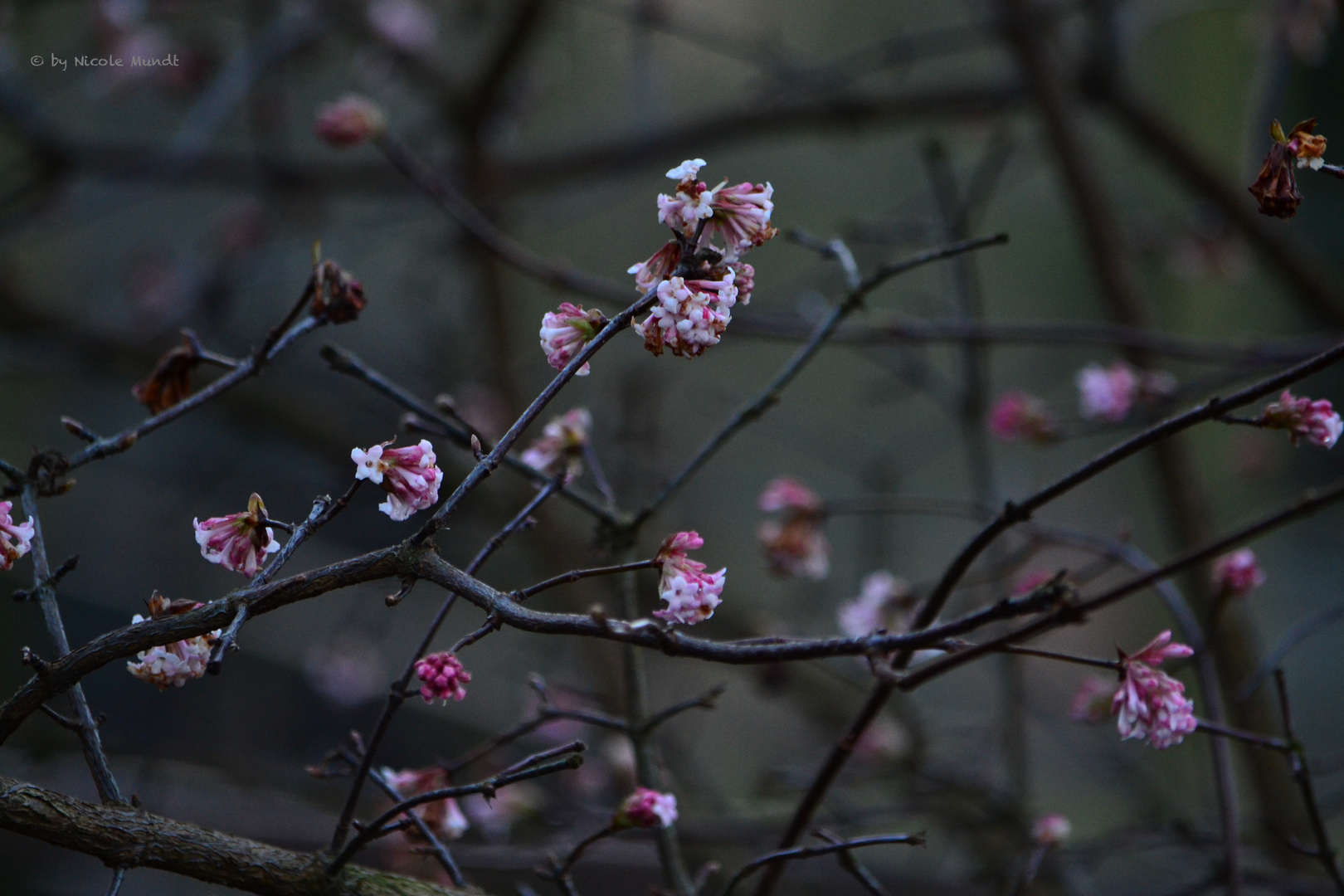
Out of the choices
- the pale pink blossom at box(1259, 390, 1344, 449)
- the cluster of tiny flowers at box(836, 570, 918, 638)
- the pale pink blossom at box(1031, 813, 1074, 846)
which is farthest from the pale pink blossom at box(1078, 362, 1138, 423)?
the pale pink blossom at box(1259, 390, 1344, 449)

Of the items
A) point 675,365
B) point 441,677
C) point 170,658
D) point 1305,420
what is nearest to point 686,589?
point 441,677

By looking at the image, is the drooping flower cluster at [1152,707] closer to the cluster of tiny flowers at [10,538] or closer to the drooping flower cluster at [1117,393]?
the cluster of tiny flowers at [10,538]

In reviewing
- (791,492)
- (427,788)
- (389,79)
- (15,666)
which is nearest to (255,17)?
(389,79)

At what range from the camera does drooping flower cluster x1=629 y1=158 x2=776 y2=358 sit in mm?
414

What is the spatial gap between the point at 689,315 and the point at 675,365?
3.00 metres

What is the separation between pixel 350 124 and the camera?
114 centimetres

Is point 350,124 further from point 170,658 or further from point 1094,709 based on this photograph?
point 1094,709

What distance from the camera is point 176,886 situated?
1.75 meters

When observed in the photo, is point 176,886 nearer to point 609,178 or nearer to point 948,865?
point 609,178

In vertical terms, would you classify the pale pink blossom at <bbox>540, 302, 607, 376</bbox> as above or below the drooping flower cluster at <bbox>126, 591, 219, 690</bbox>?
above

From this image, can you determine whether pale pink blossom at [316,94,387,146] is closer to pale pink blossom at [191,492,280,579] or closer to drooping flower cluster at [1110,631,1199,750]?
pale pink blossom at [191,492,280,579]

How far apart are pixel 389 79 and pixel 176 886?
5.09 ft

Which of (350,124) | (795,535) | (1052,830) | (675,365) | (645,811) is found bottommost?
(645,811)

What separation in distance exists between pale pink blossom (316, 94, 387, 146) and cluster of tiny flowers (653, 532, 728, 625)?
2.75ft
